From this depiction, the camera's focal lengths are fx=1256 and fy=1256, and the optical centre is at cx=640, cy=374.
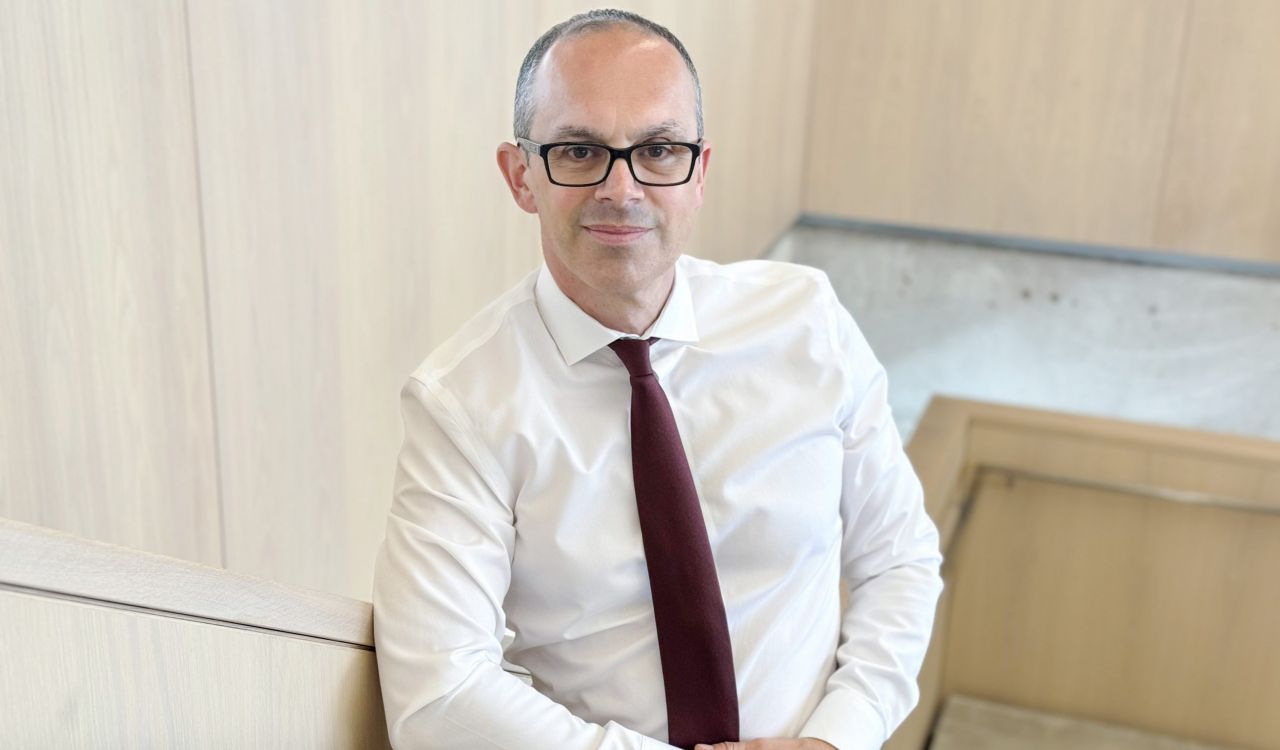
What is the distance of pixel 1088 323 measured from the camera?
5.54m

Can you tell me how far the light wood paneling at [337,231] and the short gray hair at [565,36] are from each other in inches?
24.3

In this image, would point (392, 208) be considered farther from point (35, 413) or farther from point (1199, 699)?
point (1199, 699)

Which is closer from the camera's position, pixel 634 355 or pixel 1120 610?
pixel 634 355

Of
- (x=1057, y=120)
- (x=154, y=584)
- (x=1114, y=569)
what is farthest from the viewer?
(x=1057, y=120)

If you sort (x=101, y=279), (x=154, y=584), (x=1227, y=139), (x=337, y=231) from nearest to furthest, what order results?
(x=154, y=584) → (x=101, y=279) → (x=337, y=231) → (x=1227, y=139)

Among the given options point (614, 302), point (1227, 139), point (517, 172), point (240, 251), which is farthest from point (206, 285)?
point (1227, 139)

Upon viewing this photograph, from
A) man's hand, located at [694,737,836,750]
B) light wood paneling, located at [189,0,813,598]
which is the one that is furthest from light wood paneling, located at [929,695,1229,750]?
man's hand, located at [694,737,836,750]

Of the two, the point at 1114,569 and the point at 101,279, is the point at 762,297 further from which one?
the point at 1114,569

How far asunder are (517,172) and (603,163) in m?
0.16

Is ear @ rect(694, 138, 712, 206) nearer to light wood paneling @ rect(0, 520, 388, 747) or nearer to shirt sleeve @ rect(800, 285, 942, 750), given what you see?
shirt sleeve @ rect(800, 285, 942, 750)

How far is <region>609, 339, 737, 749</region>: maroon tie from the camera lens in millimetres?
1549

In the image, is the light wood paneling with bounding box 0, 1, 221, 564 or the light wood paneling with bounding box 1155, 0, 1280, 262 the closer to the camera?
the light wood paneling with bounding box 0, 1, 221, 564

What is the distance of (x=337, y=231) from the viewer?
2.29 m

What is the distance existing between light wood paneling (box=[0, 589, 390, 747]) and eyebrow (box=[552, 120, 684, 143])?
639mm
